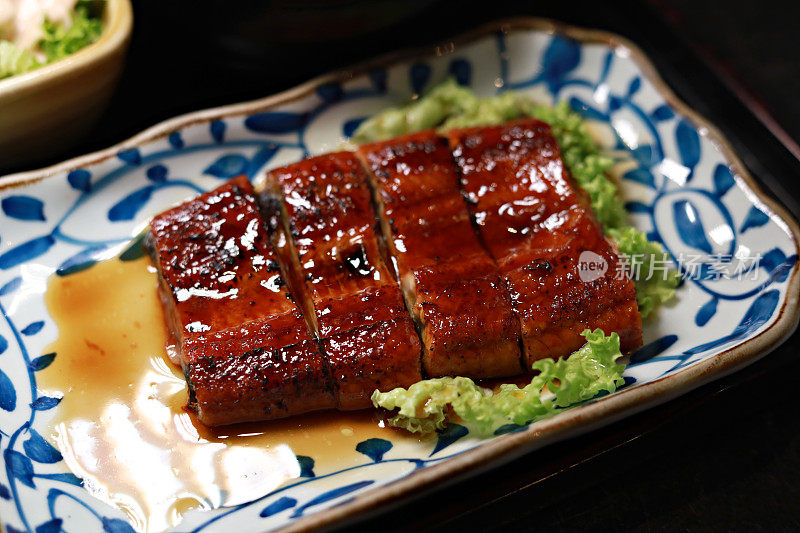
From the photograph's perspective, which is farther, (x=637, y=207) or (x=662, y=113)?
(x=662, y=113)

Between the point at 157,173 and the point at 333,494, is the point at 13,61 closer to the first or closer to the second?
the point at 157,173

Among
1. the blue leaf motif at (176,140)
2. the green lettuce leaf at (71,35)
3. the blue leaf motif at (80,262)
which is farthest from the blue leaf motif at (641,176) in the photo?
the green lettuce leaf at (71,35)

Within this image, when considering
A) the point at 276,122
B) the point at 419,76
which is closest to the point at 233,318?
the point at 276,122

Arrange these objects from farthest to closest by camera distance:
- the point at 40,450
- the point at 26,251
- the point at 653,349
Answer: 1. the point at 26,251
2. the point at 653,349
3. the point at 40,450

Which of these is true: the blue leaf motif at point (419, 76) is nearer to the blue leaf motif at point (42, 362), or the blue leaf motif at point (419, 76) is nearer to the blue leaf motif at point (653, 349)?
the blue leaf motif at point (653, 349)

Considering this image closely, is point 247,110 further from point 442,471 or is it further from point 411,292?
point 442,471

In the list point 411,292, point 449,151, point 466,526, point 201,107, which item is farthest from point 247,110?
point 466,526
